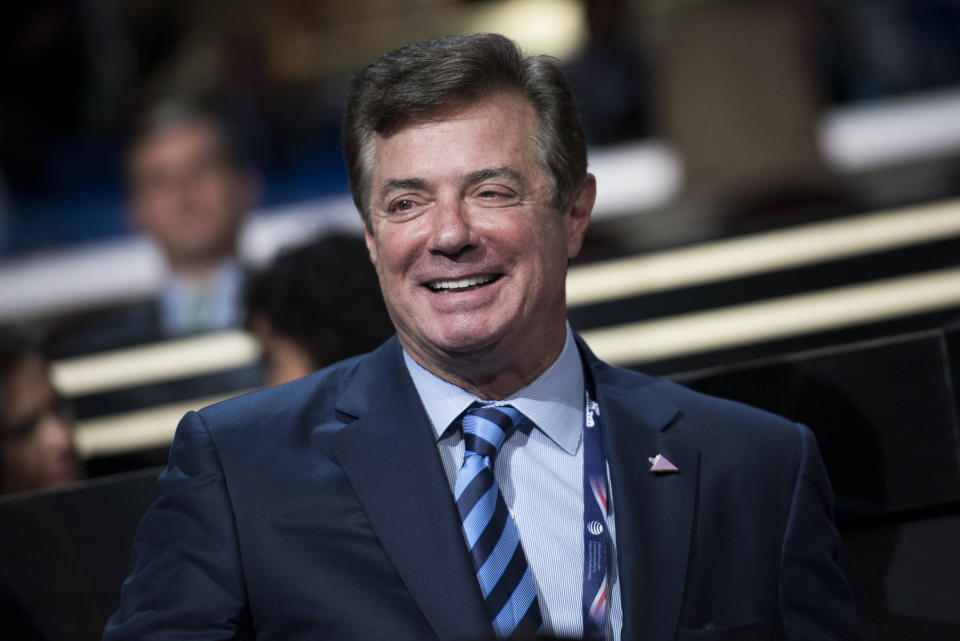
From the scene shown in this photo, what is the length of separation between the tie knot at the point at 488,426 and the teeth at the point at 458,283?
18 cm

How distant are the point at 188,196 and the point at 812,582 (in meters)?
2.75

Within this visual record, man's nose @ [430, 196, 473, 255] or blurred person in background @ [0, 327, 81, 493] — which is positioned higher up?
man's nose @ [430, 196, 473, 255]

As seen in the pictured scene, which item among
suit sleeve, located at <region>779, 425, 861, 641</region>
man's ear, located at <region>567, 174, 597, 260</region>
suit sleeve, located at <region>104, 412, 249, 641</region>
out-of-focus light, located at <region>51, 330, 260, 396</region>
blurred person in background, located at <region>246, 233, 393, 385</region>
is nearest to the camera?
suit sleeve, located at <region>104, 412, 249, 641</region>

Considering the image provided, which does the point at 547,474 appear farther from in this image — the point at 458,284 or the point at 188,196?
the point at 188,196

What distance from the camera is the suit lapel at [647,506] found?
164 centimetres

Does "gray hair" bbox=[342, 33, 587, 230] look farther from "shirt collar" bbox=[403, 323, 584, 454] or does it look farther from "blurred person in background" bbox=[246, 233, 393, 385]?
"blurred person in background" bbox=[246, 233, 393, 385]

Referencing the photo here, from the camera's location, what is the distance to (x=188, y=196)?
3947 mm

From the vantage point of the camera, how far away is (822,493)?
1.79 m

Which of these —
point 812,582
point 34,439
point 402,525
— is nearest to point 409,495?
point 402,525

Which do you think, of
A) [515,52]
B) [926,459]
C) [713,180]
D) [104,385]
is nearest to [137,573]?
[515,52]

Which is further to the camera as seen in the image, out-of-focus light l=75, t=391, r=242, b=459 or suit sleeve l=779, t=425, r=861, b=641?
out-of-focus light l=75, t=391, r=242, b=459

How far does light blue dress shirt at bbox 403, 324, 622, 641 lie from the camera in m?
1.65

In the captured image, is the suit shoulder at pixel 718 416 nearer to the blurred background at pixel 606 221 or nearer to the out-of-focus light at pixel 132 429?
the blurred background at pixel 606 221

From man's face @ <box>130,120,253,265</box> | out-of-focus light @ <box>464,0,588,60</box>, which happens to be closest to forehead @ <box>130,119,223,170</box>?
man's face @ <box>130,120,253,265</box>
